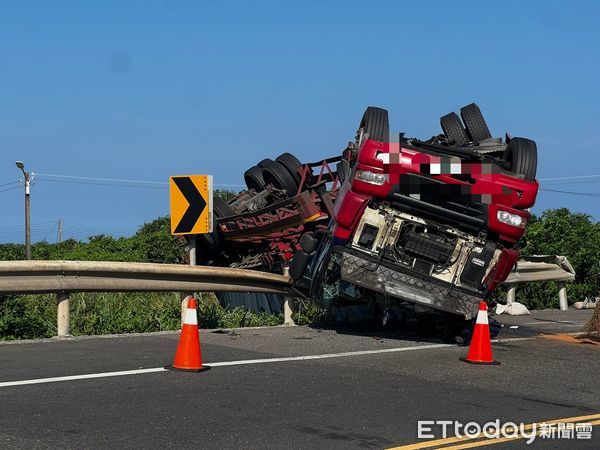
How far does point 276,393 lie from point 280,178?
878cm

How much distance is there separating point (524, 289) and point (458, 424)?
12520 mm

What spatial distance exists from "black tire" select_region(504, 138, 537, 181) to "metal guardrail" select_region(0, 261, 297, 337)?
3.44 m

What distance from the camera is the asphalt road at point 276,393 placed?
19.2 feet

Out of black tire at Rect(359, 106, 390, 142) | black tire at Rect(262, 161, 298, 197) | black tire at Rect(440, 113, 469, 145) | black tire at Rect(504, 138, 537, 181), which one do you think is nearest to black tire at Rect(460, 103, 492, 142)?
black tire at Rect(440, 113, 469, 145)

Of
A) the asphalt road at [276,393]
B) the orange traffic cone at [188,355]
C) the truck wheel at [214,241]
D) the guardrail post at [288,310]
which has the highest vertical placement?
the truck wheel at [214,241]

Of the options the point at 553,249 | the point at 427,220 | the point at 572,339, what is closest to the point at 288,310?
the point at 427,220

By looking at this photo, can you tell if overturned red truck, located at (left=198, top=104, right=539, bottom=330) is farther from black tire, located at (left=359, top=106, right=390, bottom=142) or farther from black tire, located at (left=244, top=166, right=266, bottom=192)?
black tire, located at (left=244, top=166, right=266, bottom=192)

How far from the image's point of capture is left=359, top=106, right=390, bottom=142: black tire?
10.8 metres

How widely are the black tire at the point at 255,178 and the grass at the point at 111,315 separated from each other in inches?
140

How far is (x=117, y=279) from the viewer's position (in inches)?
414

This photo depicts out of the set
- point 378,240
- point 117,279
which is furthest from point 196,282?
point 378,240

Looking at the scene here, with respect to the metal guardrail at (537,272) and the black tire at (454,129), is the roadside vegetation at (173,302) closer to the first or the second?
the metal guardrail at (537,272)
